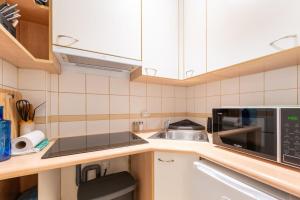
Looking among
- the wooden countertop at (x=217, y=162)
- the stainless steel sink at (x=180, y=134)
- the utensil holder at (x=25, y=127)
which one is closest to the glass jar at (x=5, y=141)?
the wooden countertop at (x=217, y=162)

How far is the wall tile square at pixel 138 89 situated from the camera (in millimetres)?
1484

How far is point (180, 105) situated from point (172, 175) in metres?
0.94

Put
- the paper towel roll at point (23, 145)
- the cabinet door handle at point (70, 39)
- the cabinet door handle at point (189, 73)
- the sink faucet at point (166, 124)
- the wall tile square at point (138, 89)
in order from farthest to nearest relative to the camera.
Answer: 1. the sink faucet at point (166, 124)
2. the wall tile square at point (138, 89)
3. the cabinet door handle at point (189, 73)
4. the cabinet door handle at point (70, 39)
5. the paper towel roll at point (23, 145)

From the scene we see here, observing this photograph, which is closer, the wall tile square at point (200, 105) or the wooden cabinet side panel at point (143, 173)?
the wooden cabinet side panel at point (143, 173)

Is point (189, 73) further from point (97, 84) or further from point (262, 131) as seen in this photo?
point (97, 84)

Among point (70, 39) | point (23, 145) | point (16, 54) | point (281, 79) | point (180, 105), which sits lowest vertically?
point (23, 145)

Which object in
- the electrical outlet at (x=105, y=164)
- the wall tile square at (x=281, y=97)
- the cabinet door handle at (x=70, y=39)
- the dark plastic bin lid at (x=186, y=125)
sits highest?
the cabinet door handle at (x=70, y=39)

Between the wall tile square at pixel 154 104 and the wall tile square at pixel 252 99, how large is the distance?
787mm

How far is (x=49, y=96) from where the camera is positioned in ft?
3.76

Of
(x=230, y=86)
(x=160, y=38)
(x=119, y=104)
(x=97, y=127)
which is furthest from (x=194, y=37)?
(x=97, y=127)

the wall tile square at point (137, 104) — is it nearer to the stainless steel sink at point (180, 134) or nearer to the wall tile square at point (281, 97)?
the stainless steel sink at point (180, 134)

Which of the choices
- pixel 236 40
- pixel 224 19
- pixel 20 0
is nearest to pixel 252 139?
pixel 236 40

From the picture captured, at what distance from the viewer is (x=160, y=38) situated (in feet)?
4.05

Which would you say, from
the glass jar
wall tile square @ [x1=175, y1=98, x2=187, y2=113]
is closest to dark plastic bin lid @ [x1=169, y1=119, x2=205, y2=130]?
wall tile square @ [x1=175, y1=98, x2=187, y2=113]
